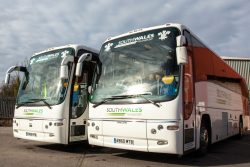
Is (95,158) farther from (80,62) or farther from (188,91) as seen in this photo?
(188,91)

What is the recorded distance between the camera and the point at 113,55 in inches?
404

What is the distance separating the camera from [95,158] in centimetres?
1027

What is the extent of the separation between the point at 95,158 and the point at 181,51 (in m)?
3.75

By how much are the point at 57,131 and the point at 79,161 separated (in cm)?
149

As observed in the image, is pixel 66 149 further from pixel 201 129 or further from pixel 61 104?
pixel 201 129

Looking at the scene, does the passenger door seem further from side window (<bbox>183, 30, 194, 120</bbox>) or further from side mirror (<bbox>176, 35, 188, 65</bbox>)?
side mirror (<bbox>176, 35, 188, 65</bbox>)

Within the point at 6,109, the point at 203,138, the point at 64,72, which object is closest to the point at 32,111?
the point at 64,72

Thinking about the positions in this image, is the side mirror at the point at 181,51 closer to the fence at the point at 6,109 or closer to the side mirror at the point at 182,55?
the side mirror at the point at 182,55

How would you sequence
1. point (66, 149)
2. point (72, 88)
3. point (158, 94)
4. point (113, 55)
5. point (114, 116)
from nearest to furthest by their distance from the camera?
1. point (158, 94)
2. point (114, 116)
3. point (113, 55)
4. point (72, 88)
5. point (66, 149)

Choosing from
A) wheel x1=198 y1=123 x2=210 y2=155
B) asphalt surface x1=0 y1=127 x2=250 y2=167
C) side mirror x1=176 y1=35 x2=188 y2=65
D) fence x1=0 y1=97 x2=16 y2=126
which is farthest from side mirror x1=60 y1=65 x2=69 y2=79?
fence x1=0 y1=97 x2=16 y2=126

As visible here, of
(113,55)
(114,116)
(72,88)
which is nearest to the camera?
(114,116)

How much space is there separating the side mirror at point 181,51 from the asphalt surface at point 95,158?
8.29ft

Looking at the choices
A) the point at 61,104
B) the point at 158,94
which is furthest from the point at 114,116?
the point at 61,104

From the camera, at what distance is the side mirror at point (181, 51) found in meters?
8.59
